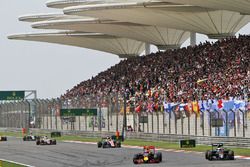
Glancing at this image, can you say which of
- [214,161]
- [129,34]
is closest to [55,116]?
[129,34]

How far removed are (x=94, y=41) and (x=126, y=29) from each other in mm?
13321

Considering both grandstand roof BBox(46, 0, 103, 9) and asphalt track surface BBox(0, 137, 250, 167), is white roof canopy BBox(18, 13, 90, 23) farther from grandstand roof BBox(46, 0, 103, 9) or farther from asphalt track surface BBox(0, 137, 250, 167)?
asphalt track surface BBox(0, 137, 250, 167)

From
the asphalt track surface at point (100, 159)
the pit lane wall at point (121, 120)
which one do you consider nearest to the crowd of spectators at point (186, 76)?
the pit lane wall at point (121, 120)

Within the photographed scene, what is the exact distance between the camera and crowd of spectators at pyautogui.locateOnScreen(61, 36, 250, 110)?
176 ft

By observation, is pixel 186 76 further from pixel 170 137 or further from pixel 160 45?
pixel 160 45

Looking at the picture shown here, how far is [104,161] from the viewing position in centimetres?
3194

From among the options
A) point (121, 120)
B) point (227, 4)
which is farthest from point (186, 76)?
point (121, 120)

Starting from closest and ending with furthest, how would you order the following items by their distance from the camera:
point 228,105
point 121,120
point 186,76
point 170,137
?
point 228,105 < point 170,137 < point 121,120 < point 186,76

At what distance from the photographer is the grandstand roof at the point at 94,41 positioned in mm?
96562

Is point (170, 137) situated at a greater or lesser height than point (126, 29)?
lesser

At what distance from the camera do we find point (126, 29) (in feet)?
289

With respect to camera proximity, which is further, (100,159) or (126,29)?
(126,29)

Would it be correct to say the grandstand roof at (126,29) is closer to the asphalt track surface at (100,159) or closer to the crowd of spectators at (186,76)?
the crowd of spectators at (186,76)

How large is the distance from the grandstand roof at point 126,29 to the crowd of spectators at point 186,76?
3427 millimetres
